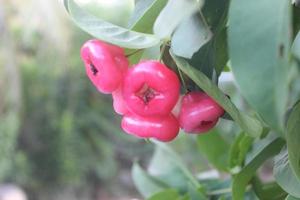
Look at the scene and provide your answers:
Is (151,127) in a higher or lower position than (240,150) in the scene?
higher

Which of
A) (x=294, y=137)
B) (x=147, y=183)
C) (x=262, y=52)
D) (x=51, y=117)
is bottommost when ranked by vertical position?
(x=51, y=117)

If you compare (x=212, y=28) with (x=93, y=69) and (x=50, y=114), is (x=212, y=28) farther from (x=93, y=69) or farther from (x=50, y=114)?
(x=50, y=114)

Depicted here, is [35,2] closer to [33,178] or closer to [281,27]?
[33,178]

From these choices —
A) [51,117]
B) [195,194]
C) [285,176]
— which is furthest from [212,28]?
[51,117]

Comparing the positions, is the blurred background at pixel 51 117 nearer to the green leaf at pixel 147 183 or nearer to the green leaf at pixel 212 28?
the green leaf at pixel 147 183

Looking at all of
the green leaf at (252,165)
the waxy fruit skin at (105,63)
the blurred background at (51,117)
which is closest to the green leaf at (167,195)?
the green leaf at (252,165)

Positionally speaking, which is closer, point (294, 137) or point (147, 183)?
point (294, 137)

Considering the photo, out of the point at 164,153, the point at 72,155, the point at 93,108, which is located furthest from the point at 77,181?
the point at 164,153
